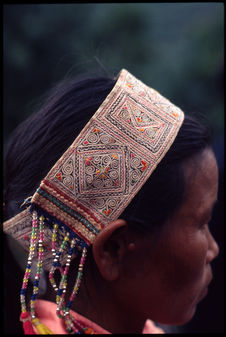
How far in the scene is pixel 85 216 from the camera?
142 centimetres

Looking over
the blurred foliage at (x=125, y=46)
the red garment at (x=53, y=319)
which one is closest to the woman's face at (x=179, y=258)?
the red garment at (x=53, y=319)

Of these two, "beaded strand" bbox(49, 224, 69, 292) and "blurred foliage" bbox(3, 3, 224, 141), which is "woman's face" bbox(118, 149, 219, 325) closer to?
"beaded strand" bbox(49, 224, 69, 292)

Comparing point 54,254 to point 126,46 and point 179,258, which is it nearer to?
point 179,258

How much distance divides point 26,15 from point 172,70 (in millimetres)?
2180

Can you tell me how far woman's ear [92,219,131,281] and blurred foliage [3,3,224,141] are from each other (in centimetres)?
271

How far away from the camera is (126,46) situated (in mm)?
5809

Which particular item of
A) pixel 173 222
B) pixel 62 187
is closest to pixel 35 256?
pixel 62 187

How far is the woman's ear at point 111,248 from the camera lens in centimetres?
141

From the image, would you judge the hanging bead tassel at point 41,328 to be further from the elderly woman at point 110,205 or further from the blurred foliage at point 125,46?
the blurred foliage at point 125,46

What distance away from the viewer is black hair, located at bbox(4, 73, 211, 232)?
1.46 m

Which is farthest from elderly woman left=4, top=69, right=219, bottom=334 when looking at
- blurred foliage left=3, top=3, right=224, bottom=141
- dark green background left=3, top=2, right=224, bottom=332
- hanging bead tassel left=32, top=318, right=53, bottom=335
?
blurred foliage left=3, top=3, right=224, bottom=141

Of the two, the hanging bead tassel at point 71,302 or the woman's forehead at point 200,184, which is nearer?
the hanging bead tassel at point 71,302

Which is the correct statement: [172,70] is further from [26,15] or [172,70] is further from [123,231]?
[123,231]

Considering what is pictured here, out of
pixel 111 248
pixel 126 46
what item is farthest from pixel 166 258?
pixel 126 46
